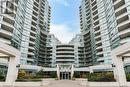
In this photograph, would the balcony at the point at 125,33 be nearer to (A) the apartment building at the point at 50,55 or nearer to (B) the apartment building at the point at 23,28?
(B) the apartment building at the point at 23,28

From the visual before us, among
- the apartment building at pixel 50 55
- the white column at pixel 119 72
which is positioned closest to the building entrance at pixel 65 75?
the apartment building at pixel 50 55

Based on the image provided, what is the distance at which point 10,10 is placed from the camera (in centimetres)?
685

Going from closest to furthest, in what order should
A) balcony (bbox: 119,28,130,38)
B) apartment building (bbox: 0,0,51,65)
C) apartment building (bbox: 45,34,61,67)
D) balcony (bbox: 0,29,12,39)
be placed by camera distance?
balcony (bbox: 119,28,130,38)
balcony (bbox: 0,29,12,39)
apartment building (bbox: 0,0,51,65)
apartment building (bbox: 45,34,61,67)

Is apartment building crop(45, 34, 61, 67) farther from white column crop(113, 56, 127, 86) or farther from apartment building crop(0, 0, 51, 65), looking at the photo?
white column crop(113, 56, 127, 86)

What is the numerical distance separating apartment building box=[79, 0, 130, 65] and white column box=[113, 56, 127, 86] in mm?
21790

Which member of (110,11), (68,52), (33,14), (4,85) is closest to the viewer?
(4,85)

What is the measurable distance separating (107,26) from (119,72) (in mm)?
36696

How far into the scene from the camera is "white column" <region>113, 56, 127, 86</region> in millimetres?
21584

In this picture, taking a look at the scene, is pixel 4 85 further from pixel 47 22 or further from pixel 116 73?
pixel 47 22

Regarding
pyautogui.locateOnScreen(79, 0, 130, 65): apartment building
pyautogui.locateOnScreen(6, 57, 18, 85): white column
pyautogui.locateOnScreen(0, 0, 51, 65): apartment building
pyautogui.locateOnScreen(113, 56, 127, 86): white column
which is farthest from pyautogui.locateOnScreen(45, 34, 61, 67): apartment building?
pyautogui.locateOnScreen(113, 56, 127, 86): white column

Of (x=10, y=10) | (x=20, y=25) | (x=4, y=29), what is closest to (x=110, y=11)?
(x=20, y=25)

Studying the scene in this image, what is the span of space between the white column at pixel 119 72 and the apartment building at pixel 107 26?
858 inches

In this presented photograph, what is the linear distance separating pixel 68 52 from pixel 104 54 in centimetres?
2819

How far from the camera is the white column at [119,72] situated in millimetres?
21584
